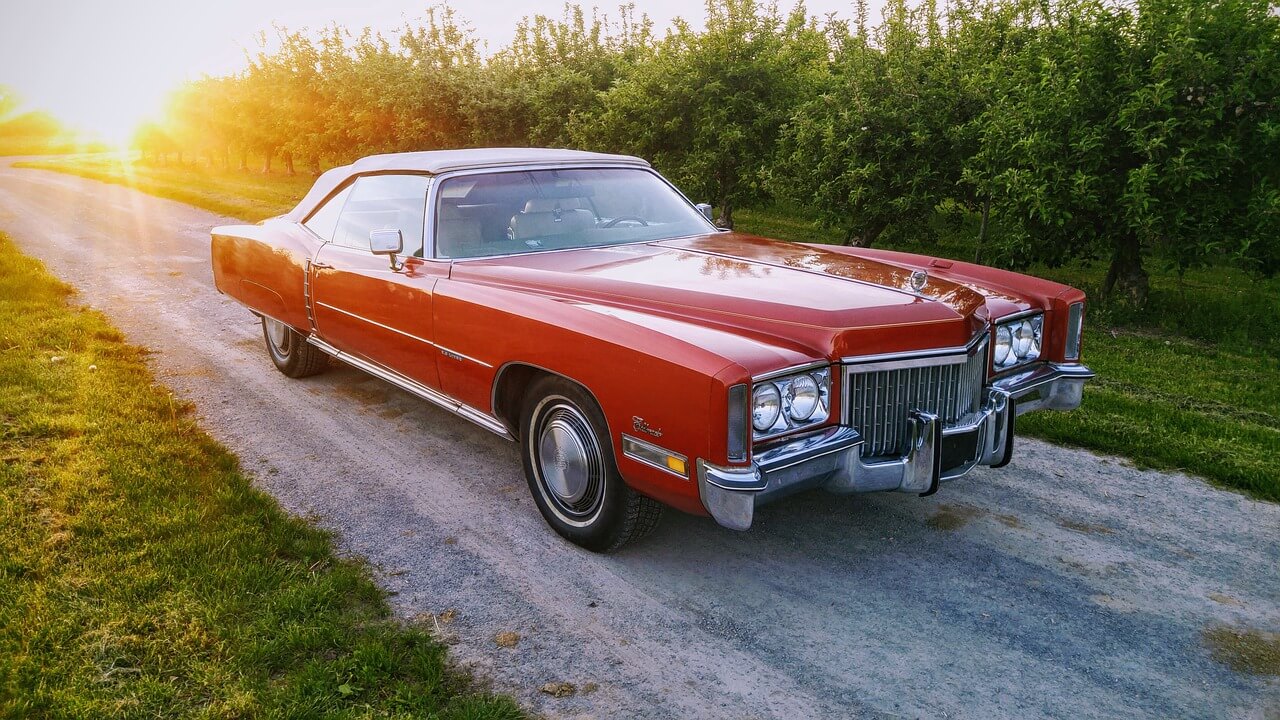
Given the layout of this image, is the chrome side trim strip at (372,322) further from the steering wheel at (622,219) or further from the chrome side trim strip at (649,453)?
the chrome side trim strip at (649,453)

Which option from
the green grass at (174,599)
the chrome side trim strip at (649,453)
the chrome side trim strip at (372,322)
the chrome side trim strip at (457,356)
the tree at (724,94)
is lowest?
the green grass at (174,599)

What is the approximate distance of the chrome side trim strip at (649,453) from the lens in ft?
9.74

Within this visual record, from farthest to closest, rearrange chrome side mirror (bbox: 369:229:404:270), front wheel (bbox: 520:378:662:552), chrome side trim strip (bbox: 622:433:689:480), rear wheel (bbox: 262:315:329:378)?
rear wheel (bbox: 262:315:329:378), chrome side mirror (bbox: 369:229:404:270), front wheel (bbox: 520:378:662:552), chrome side trim strip (bbox: 622:433:689:480)

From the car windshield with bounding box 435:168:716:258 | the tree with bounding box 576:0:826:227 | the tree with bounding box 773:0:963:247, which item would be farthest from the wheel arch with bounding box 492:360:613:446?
the tree with bounding box 576:0:826:227

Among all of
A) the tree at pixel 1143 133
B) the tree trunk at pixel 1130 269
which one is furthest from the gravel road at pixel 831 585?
the tree trunk at pixel 1130 269

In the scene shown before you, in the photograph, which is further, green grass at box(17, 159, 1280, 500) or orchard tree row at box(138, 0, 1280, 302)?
orchard tree row at box(138, 0, 1280, 302)

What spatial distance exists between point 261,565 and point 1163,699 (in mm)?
3248

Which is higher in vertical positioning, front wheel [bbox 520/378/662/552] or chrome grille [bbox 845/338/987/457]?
chrome grille [bbox 845/338/987/457]

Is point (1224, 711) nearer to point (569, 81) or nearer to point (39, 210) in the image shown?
point (569, 81)

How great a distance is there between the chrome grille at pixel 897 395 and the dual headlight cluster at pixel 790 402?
10 cm

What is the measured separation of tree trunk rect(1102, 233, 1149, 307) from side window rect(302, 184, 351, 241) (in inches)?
277

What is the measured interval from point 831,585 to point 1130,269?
22.0 feet

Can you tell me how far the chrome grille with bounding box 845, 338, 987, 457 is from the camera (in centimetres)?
312

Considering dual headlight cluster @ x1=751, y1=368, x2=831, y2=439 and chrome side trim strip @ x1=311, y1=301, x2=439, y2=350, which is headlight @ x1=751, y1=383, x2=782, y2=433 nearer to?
dual headlight cluster @ x1=751, y1=368, x2=831, y2=439
